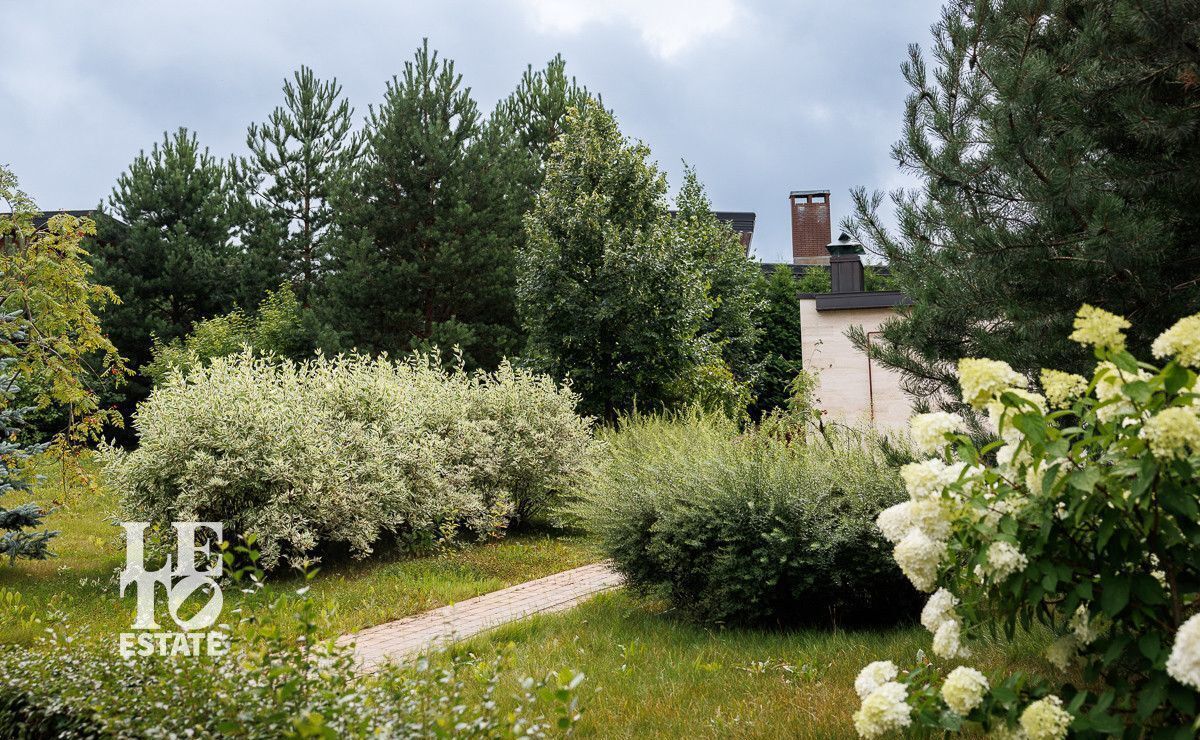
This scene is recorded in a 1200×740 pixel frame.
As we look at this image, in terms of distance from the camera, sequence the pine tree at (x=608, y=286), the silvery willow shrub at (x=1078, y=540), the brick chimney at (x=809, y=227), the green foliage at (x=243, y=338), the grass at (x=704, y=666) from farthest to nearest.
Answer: the brick chimney at (x=809, y=227)
the green foliage at (x=243, y=338)
the pine tree at (x=608, y=286)
the grass at (x=704, y=666)
the silvery willow shrub at (x=1078, y=540)

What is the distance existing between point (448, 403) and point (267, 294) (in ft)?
46.8

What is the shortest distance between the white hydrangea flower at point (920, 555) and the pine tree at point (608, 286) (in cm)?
1256

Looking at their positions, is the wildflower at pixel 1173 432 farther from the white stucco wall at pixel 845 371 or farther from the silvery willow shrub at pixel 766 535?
the white stucco wall at pixel 845 371

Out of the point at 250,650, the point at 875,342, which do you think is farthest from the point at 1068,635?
the point at 875,342

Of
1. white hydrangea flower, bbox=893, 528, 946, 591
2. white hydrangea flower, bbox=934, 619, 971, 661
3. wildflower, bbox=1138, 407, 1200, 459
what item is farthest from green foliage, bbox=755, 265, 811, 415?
wildflower, bbox=1138, 407, 1200, 459

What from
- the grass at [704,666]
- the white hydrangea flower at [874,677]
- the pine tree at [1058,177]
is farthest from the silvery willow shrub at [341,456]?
the white hydrangea flower at [874,677]

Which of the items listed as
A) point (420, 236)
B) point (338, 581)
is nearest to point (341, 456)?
point (338, 581)

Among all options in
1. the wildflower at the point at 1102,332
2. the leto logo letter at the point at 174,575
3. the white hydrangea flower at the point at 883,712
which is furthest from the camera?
the leto logo letter at the point at 174,575

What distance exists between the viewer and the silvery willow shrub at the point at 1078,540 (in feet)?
7.97

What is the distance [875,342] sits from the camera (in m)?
6.27

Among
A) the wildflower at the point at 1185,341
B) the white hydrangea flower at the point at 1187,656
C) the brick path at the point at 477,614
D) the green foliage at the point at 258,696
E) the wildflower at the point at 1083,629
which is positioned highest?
the wildflower at the point at 1185,341

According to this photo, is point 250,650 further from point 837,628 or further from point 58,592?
point 58,592

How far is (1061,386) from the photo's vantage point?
277 cm

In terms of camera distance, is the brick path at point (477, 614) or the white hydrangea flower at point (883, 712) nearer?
the white hydrangea flower at point (883, 712)
